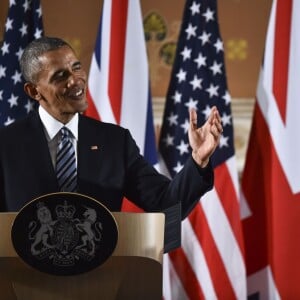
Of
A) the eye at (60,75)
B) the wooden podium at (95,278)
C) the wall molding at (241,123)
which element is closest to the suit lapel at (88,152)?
the eye at (60,75)

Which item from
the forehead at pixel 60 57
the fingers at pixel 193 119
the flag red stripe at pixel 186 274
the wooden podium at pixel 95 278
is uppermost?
the forehead at pixel 60 57

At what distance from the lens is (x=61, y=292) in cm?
134

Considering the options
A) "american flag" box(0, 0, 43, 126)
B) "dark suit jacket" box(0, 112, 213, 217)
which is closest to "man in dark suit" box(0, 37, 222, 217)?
"dark suit jacket" box(0, 112, 213, 217)

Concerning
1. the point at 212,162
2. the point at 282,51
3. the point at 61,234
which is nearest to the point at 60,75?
the point at 61,234

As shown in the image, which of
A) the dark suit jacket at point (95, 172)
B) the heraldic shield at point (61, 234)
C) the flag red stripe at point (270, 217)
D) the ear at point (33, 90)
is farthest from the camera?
the flag red stripe at point (270, 217)

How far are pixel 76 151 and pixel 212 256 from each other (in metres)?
1.18

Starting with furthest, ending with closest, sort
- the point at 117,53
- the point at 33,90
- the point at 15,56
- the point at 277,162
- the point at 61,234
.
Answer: the point at 15,56 → the point at 117,53 → the point at 277,162 → the point at 33,90 → the point at 61,234

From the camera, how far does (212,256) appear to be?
2.87m

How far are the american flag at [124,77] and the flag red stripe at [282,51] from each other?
1.76 feet

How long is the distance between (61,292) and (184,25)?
1.84 metres

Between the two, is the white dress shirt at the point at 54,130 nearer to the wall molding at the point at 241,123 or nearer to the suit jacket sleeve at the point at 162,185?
the suit jacket sleeve at the point at 162,185

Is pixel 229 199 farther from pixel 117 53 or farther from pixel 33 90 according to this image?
pixel 33 90

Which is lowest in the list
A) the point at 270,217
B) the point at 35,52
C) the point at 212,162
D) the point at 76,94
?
the point at 270,217

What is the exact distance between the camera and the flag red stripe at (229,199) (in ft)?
9.37
